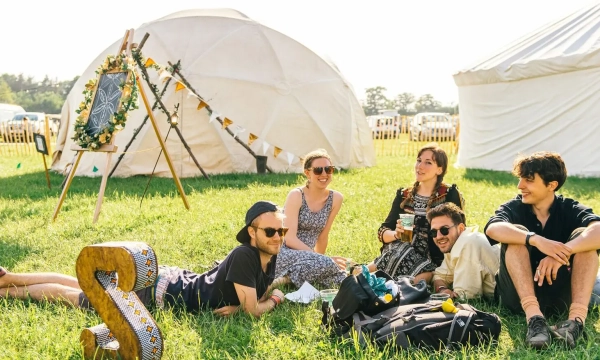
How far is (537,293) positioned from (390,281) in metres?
1.04

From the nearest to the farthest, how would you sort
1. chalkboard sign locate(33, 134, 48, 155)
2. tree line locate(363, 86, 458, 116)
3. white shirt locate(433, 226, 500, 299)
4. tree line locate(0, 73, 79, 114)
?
1. white shirt locate(433, 226, 500, 299)
2. chalkboard sign locate(33, 134, 48, 155)
3. tree line locate(0, 73, 79, 114)
4. tree line locate(363, 86, 458, 116)

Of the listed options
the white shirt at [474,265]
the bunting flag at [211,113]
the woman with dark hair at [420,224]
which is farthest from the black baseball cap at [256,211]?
the bunting flag at [211,113]

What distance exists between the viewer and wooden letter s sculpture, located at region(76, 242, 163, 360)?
307cm

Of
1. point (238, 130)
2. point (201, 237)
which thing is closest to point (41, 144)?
point (238, 130)

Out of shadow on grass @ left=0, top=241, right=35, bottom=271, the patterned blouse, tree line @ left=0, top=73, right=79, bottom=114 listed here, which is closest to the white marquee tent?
the patterned blouse

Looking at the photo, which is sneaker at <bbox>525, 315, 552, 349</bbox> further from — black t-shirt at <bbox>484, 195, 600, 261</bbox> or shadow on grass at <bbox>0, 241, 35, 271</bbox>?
shadow on grass at <bbox>0, 241, 35, 271</bbox>

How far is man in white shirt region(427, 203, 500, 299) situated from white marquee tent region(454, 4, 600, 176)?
27.6 ft

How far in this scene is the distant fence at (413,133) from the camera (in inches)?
821

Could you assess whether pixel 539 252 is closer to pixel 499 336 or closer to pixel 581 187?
pixel 499 336

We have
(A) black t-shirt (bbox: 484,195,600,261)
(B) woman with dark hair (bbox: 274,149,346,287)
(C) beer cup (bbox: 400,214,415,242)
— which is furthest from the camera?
(B) woman with dark hair (bbox: 274,149,346,287)

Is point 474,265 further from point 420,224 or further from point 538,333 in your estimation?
point 538,333

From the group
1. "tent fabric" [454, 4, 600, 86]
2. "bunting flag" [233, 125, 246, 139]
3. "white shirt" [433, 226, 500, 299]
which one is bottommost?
"white shirt" [433, 226, 500, 299]

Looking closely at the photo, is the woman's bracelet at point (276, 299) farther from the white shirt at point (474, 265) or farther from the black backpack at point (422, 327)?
the white shirt at point (474, 265)

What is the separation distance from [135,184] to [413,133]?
1366 cm
